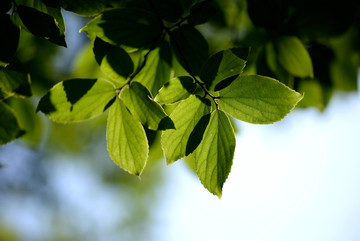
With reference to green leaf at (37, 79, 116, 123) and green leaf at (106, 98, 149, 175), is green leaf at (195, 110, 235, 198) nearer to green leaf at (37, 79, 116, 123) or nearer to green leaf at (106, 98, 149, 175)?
green leaf at (106, 98, 149, 175)

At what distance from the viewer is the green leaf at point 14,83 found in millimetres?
682

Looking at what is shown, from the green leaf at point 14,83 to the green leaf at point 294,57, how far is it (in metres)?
0.83

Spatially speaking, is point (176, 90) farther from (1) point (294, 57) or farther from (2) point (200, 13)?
(1) point (294, 57)

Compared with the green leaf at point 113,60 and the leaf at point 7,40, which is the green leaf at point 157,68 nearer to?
the green leaf at point 113,60

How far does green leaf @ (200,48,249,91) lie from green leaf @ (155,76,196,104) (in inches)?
1.6

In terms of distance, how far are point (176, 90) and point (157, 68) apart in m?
0.21

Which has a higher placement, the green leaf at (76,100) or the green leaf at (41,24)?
the green leaf at (41,24)

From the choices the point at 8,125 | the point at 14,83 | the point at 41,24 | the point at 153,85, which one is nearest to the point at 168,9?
the point at 153,85

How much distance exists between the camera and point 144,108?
2.08 ft

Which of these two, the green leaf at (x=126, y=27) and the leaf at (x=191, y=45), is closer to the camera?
the green leaf at (x=126, y=27)

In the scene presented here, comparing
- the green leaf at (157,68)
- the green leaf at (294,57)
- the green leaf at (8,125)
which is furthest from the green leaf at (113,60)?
the green leaf at (294,57)

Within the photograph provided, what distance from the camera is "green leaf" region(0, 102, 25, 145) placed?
30.3 inches

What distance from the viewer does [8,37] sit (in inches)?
23.8

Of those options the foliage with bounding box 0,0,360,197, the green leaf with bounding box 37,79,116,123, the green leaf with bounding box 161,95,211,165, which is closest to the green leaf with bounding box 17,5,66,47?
the foliage with bounding box 0,0,360,197
